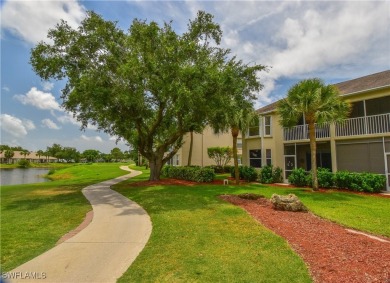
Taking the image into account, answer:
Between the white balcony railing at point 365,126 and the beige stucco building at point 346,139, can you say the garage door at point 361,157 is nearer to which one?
the beige stucco building at point 346,139

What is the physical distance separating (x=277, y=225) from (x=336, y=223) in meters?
2.30

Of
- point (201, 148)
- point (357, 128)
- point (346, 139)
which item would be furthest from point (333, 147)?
point (201, 148)

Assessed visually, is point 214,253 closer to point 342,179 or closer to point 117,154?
point 342,179

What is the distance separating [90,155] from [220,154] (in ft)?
323

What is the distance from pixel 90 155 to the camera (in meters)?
121

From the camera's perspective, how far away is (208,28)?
64.1 feet

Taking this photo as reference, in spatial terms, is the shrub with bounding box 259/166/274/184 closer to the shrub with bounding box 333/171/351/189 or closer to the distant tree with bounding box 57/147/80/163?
the shrub with bounding box 333/171/351/189

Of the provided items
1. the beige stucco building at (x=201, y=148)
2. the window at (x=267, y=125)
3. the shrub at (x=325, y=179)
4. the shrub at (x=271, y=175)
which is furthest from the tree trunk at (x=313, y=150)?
the beige stucco building at (x=201, y=148)

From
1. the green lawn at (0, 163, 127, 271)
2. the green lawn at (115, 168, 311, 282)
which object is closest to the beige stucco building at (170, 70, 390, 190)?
the green lawn at (115, 168, 311, 282)

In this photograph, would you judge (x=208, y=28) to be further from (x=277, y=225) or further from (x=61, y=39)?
(x=277, y=225)

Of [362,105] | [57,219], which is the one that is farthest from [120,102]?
[362,105]

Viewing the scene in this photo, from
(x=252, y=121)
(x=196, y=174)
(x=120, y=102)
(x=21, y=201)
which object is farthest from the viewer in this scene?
(x=196, y=174)

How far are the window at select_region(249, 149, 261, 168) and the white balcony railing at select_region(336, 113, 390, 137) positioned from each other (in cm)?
784

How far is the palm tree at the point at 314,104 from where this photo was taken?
16766mm
